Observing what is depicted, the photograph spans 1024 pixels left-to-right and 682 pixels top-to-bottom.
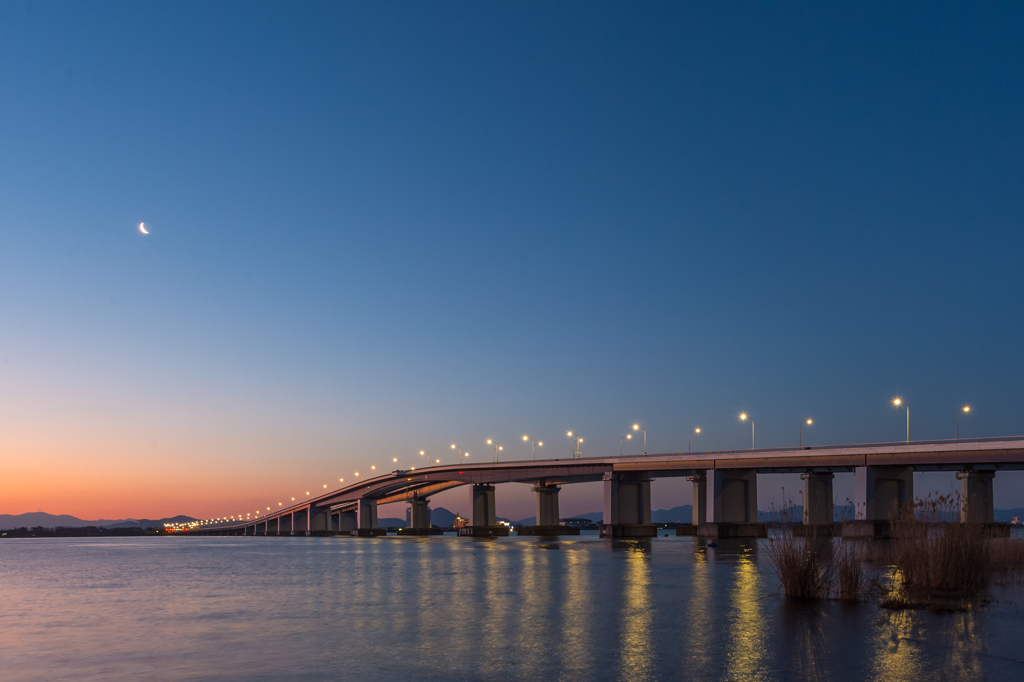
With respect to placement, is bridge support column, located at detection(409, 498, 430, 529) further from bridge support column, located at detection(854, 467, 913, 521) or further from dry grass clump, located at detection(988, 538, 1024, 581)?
dry grass clump, located at detection(988, 538, 1024, 581)

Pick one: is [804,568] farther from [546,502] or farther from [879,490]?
[546,502]

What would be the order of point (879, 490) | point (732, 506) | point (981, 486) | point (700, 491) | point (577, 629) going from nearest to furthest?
point (577, 629) → point (981, 486) → point (879, 490) → point (732, 506) → point (700, 491)

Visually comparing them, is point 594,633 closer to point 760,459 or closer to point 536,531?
point 760,459

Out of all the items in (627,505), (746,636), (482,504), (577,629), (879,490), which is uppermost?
(746,636)

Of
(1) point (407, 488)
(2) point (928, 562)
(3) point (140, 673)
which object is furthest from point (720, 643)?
(1) point (407, 488)

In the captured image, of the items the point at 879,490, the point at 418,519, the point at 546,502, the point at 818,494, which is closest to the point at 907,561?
the point at 879,490

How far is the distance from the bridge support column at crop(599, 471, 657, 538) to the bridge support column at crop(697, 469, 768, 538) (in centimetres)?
1521

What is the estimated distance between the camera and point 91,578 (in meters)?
50.0

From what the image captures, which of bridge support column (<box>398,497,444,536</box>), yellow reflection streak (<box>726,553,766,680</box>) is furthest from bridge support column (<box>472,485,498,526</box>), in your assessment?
yellow reflection streak (<box>726,553,766,680</box>)

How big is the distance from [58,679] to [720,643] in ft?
40.9

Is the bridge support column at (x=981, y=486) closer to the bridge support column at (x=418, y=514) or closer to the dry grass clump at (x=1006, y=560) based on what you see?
the dry grass clump at (x=1006, y=560)

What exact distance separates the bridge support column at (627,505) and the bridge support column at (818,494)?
2554cm

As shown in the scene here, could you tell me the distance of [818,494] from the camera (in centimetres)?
9969

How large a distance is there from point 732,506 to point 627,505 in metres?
20.2
